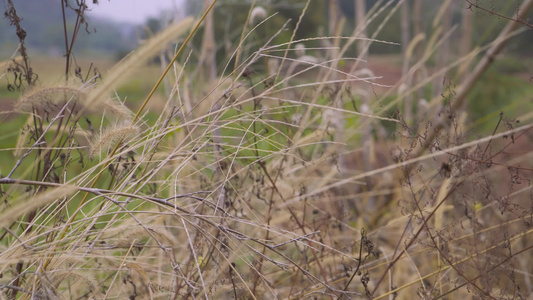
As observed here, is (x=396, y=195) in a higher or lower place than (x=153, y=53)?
lower

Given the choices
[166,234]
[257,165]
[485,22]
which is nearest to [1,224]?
[166,234]

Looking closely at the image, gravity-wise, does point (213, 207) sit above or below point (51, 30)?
below

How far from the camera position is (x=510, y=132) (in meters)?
1.24

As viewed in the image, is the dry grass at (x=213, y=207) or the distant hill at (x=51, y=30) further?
the distant hill at (x=51, y=30)

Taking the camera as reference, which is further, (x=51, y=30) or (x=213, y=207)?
(x=51, y=30)

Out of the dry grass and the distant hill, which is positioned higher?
the distant hill

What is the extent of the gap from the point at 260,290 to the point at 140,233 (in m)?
0.39

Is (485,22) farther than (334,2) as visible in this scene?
Yes

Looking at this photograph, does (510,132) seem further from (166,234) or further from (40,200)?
(40,200)

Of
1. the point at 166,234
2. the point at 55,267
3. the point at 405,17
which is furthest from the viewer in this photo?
the point at 405,17

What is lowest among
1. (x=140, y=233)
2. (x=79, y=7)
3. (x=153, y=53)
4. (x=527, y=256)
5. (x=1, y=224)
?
(x=527, y=256)

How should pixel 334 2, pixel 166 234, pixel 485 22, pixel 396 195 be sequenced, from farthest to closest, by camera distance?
pixel 485 22
pixel 334 2
pixel 396 195
pixel 166 234

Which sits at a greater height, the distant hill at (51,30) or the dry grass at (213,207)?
the distant hill at (51,30)

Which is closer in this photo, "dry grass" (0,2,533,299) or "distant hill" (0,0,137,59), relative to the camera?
"dry grass" (0,2,533,299)
